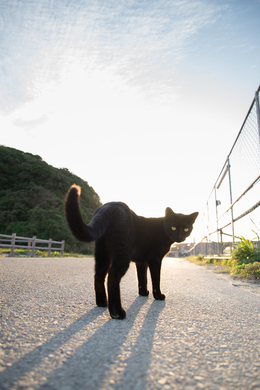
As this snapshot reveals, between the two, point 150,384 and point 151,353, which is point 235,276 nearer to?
point 151,353

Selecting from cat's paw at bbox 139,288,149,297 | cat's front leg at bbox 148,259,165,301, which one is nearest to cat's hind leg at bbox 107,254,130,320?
cat's front leg at bbox 148,259,165,301

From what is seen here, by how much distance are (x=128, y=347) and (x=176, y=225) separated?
1793 millimetres

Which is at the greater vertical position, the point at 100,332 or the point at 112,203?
the point at 112,203

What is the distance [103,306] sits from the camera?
207 cm

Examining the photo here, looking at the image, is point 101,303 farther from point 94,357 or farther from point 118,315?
point 94,357

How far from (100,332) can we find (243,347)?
27.8 inches

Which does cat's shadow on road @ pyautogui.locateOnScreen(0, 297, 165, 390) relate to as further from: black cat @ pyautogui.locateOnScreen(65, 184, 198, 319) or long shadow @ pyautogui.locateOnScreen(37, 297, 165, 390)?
black cat @ pyautogui.locateOnScreen(65, 184, 198, 319)

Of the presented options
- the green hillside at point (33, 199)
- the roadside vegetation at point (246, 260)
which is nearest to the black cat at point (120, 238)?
the roadside vegetation at point (246, 260)

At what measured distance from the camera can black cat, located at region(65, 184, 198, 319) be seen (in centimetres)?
180

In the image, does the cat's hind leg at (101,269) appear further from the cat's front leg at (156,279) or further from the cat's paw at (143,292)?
the cat's paw at (143,292)

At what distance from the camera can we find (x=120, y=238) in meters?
2.00

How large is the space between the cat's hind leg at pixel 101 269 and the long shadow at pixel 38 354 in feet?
1.56

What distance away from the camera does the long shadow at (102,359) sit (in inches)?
31.8

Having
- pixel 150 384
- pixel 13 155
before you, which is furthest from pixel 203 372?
pixel 13 155
